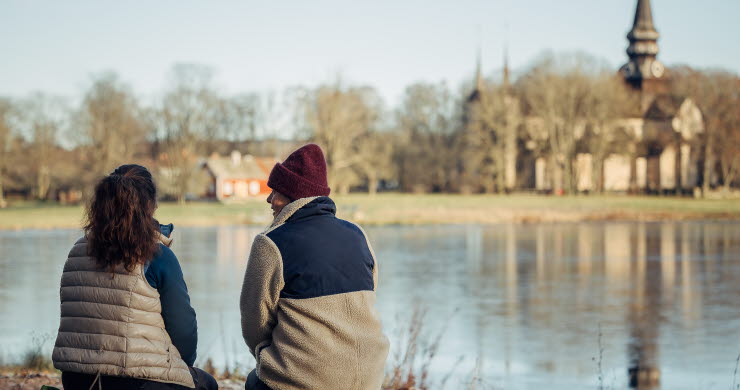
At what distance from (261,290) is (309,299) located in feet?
0.61

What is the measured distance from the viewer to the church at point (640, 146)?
68188 mm

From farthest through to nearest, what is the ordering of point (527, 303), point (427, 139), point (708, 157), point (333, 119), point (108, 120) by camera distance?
point (427, 139), point (708, 157), point (333, 119), point (108, 120), point (527, 303)

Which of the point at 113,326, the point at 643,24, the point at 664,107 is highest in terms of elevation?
the point at 643,24

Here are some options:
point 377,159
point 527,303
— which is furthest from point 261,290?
point 377,159

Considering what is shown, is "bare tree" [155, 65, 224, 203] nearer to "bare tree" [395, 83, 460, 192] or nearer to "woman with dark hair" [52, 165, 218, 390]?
"bare tree" [395, 83, 460, 192]

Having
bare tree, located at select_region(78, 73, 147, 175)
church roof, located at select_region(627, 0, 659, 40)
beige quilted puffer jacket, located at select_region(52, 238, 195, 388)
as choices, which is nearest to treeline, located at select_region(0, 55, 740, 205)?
bare tree, located at select_region(78, 73, 147, 175)

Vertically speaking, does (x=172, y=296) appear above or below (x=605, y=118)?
below

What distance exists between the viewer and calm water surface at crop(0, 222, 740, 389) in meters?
10.0

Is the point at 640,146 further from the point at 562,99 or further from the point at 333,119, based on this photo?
the point at 333,119

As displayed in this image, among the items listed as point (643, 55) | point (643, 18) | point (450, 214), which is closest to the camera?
point (450, 214)

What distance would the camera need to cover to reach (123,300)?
11.7ft

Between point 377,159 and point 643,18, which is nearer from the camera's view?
point 377,159

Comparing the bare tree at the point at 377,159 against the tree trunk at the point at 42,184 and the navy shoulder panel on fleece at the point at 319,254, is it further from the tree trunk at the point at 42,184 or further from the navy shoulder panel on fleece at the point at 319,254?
the navy shoulder panel on fleece at the point at 319,254

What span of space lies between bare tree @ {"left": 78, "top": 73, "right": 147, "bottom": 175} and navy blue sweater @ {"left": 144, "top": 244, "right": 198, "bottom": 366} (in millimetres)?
52026
